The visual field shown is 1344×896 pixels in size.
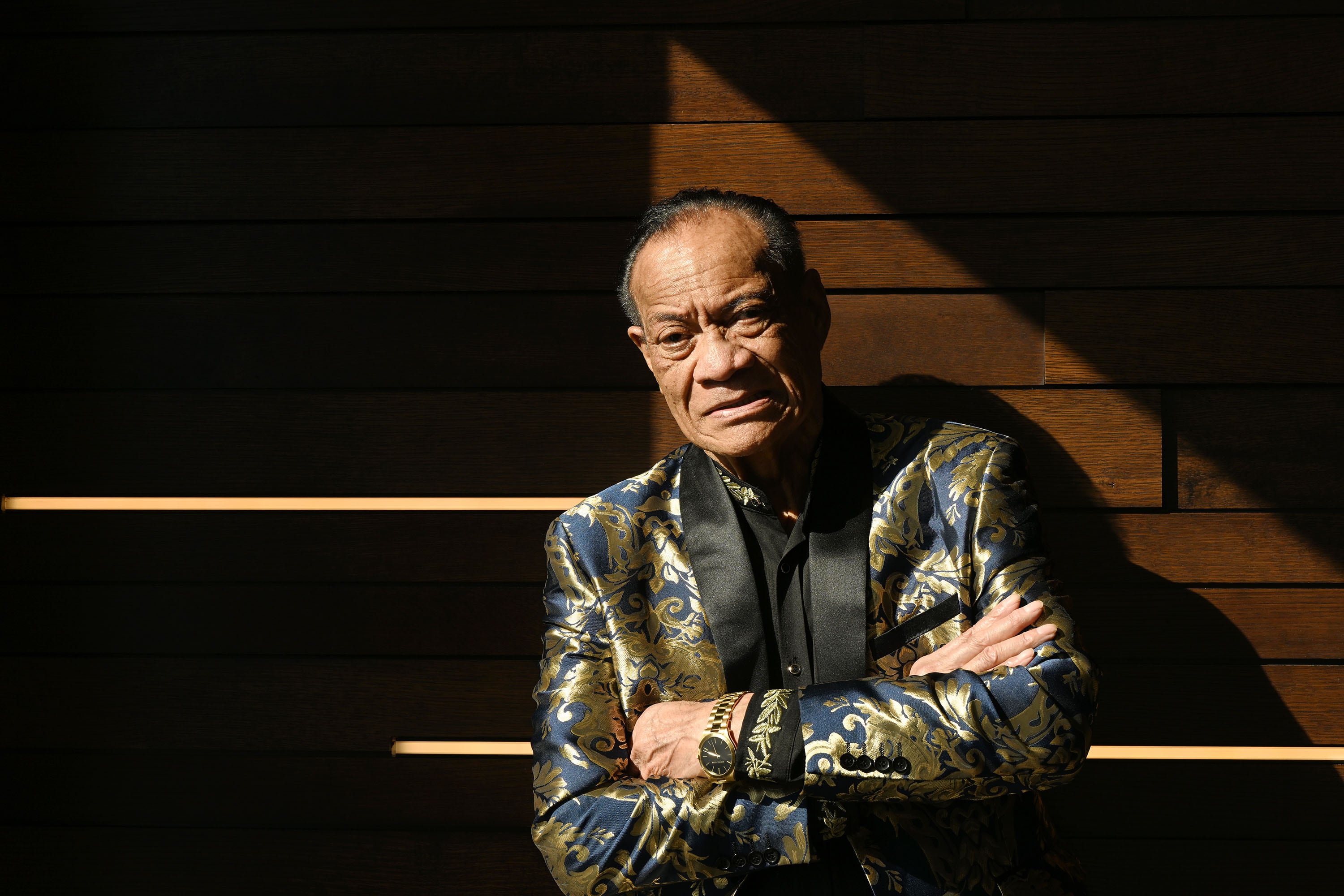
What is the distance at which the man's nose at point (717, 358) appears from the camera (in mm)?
1598

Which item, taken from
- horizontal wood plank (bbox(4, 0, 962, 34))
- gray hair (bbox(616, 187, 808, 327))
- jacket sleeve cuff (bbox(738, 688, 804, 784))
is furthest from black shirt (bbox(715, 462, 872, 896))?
horizontal wood plank (bbox(4, 0, 962, 34))

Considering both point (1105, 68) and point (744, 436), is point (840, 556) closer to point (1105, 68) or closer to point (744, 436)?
point (744, 436)

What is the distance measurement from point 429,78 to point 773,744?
166cm

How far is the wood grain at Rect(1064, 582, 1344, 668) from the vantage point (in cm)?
209

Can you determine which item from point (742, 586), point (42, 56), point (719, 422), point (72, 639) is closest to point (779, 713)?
point (742, 586)

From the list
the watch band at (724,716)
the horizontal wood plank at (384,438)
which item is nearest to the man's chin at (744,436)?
the watch band at (724,716)

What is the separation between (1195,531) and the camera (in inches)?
82.5

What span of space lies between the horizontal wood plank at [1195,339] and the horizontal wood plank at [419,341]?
0.26ft

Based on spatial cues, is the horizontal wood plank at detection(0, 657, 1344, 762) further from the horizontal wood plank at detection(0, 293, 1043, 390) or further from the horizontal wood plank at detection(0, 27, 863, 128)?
the horizontal wood plank at detection(0, 27, 863, 128)

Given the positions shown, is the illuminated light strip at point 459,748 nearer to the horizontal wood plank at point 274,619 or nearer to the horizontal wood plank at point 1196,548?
the horizontal wood plank at point 274,619

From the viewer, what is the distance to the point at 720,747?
146 centimetres

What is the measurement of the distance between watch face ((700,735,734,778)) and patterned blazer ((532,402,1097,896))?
0.12ft

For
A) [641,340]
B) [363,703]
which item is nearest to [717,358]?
[641,340]

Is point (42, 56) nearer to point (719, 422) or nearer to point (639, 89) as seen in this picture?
point (639, 89)
